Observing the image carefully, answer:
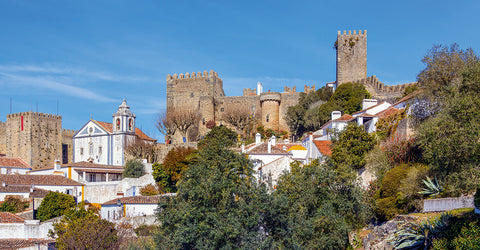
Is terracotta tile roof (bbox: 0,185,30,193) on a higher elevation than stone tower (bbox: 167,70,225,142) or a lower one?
lower

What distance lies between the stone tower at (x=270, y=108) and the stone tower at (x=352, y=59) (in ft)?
26.9

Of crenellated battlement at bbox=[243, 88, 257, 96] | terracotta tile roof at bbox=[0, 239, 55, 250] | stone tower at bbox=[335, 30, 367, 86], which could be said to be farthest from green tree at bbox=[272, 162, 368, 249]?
crenellated battlement at bbox=[243, 88, 257, 96]

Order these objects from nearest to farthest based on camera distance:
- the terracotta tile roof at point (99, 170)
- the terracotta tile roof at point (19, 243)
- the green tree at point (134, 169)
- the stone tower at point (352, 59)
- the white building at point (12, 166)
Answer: the terracotta tile roof at point (19, 243)
the green tree at point (134, 169)
the terracotta tile roof at point (99, 170)
the white building at point (12, 166)
the stone tower at point (352, 59)

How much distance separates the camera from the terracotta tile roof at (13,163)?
180 ft

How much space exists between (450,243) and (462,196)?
7.97 feet

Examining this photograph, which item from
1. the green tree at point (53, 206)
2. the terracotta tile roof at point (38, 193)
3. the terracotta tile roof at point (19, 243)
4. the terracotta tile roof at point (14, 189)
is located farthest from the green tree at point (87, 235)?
the terracotta tile roof at point (14, 189)

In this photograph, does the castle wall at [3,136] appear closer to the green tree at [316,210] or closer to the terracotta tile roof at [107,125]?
the terracotta tile roof at [107,125]

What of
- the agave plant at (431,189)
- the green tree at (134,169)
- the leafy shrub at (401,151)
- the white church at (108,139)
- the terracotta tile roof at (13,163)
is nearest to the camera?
the agave plant at (431,189)

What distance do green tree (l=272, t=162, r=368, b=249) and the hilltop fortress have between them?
98.4 ft

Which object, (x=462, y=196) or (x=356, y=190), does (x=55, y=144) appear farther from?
(x=462, y=196)

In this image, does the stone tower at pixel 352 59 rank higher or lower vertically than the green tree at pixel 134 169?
higher

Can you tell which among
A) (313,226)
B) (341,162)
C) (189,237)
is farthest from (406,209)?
(189,237)

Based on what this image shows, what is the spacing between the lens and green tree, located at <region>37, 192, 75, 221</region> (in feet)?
121

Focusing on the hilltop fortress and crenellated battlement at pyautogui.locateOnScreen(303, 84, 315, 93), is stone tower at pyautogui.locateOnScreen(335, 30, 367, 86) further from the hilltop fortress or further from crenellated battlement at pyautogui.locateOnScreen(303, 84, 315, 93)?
crenellated battlement at pyautogui.locateOnScreen(303, 84, 315, 93)
